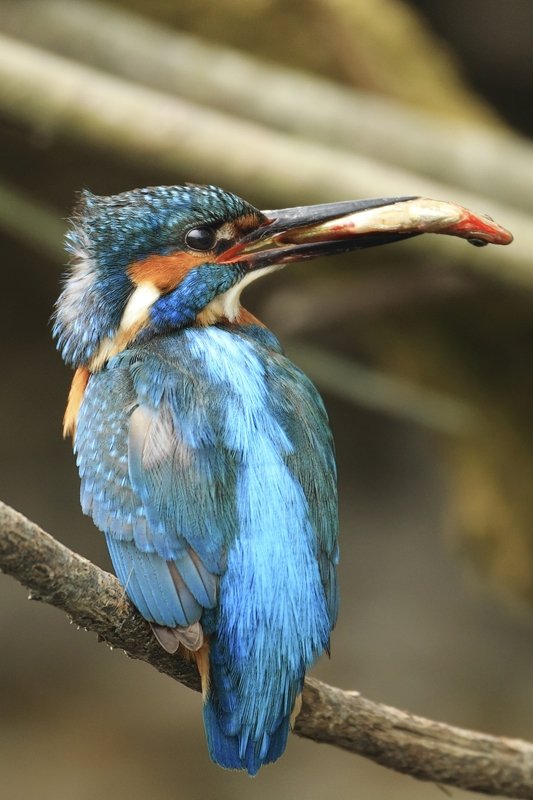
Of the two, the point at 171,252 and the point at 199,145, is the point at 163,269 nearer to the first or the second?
the point at 171,252

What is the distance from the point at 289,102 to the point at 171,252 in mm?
2028

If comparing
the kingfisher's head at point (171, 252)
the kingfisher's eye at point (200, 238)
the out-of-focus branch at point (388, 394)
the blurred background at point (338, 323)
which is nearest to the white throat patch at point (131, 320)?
the kingfisher's head at point (171, 252)

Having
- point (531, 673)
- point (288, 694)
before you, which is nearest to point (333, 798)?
point (531, 673)

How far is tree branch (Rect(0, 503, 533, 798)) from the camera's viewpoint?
5.85ft

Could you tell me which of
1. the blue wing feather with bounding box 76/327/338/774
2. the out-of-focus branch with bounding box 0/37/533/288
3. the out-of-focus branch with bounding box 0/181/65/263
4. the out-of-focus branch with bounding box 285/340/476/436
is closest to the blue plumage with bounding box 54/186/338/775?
the blue wing feather with bounding box 76/327/338/774

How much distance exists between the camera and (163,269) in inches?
91.6

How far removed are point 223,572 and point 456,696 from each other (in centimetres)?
442

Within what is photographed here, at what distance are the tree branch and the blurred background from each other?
159 centimetres

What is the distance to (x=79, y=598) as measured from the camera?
1911 millimetres

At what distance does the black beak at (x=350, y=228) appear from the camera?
7.20 ft

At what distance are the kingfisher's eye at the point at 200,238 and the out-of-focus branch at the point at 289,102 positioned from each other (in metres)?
1.94

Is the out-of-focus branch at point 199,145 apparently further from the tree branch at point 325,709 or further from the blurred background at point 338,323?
the tree branch at point 325,709

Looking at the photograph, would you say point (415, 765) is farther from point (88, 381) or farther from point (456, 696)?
point (456, 696)

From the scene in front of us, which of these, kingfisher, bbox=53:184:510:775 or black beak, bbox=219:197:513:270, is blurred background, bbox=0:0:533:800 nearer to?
black beak, bbox=219:197:513:270
